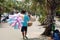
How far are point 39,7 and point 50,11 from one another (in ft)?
2.41

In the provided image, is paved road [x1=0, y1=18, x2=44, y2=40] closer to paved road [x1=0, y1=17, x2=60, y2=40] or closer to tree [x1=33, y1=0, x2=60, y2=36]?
paved road [x1=0, y1=17, x2=60, y2=40]

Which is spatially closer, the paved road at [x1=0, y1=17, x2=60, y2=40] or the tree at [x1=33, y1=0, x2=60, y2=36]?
the paved road at [x1=0, y1=17, x2=60, y2=40]

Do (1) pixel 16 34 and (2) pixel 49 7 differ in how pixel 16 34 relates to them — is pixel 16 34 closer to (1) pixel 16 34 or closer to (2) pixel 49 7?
(1) pixel 16 34

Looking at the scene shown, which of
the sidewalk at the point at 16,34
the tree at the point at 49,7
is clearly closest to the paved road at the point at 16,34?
the sidewalk at the point at 16,34

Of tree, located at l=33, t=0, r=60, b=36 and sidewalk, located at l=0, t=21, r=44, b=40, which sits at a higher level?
tree, located at l=33, t=0, r=60, b=36

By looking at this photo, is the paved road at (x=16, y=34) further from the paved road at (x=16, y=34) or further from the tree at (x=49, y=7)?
the tree at (x=49, y=7)

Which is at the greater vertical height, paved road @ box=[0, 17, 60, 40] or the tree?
the tree

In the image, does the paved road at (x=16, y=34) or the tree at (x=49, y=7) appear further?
the tree at (x=49, y=7)

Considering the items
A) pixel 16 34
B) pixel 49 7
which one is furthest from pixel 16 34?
pixel 49 7

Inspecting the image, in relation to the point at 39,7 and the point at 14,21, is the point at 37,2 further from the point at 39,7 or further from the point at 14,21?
the point at 14,21

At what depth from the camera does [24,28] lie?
480 inches

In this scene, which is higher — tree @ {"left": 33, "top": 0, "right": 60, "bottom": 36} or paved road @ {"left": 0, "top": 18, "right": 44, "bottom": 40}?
tree @ {"left": 33, "top": 0, "right": 60, "bottom": 36}

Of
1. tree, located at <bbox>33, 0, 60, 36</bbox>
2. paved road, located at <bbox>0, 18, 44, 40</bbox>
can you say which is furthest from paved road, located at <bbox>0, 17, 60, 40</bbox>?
tree, located at <bbox>33, 0, 60, 36</bbox>

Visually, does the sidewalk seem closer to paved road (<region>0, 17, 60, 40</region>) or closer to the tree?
paved road (<region>0, 17, 60, 40</region>)
